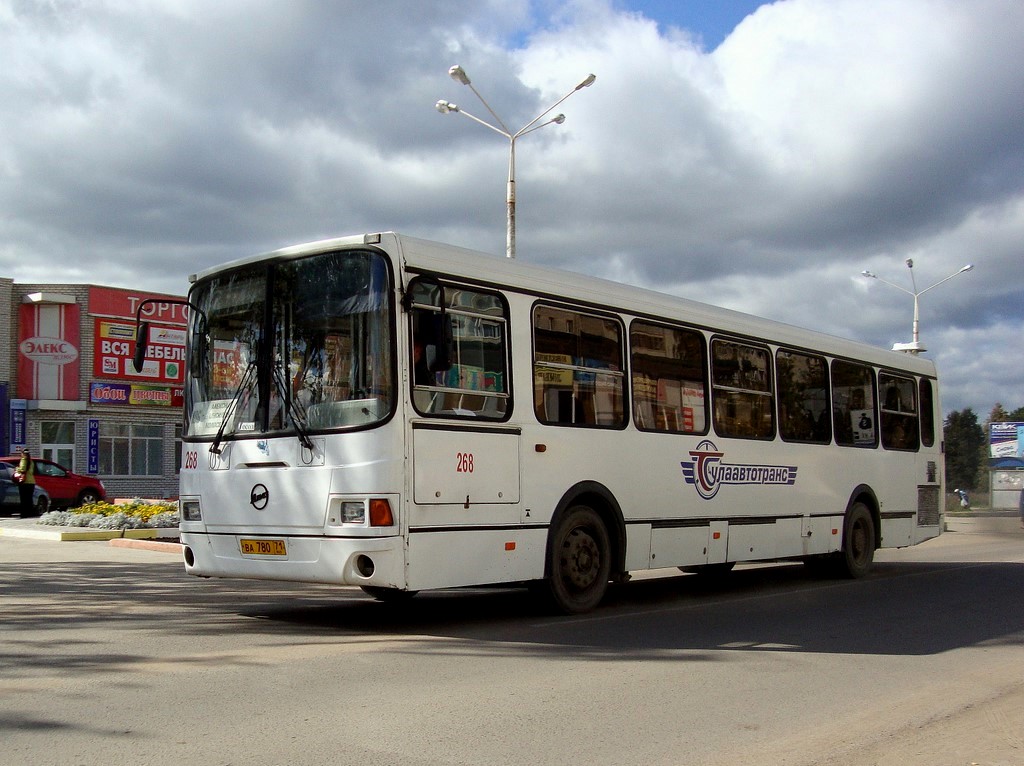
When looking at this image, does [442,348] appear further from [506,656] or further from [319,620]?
[319,620]

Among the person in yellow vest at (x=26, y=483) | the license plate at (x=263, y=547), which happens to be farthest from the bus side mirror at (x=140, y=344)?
the person in yellow vest at (x=26, y=483)

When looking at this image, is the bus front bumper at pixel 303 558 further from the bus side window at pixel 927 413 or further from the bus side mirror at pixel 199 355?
the bus side window at pixel 927 413

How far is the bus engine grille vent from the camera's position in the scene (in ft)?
53.8

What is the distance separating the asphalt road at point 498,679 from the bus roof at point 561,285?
297 centimetres

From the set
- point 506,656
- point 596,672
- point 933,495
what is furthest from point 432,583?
point 933,495

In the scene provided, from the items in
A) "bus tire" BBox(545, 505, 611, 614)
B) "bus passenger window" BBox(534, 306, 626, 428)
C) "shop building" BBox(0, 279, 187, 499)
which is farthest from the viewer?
"shop building" BBox(0, 279, 187, 499)

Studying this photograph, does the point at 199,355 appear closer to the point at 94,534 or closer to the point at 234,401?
the point at 234,401

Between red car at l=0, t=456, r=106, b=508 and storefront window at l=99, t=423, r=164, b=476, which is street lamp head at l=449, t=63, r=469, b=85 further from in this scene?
storefront window at l=99, t=423, r=164, b=476

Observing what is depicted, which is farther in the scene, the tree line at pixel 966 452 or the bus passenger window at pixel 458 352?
the tree line at pixel 966 452

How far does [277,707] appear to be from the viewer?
6.02 metres

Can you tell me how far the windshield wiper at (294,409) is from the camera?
846 cm

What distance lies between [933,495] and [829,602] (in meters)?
5.78

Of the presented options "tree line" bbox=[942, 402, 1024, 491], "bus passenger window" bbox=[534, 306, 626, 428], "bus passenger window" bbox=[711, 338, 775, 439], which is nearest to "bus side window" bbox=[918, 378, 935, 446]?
"bus passenger window" bbox=[711, 338, 775, 439]

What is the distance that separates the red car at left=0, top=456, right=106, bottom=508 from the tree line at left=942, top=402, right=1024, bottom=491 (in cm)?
7962
